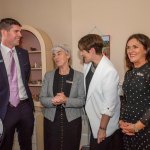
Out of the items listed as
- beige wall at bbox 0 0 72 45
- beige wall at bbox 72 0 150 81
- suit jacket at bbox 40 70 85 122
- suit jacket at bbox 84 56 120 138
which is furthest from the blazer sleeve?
beige wall at bbox 0 0 72 45

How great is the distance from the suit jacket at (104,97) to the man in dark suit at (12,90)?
71 cm

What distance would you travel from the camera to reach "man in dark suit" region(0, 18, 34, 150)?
2.28 meters

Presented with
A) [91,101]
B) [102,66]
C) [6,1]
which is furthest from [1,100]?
[6,1]

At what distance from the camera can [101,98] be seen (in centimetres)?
206

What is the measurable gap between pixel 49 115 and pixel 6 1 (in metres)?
2.25

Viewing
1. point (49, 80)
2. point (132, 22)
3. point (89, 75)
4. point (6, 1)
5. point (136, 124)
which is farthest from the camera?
point (6, 1)

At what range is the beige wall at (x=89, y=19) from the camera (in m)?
2.82

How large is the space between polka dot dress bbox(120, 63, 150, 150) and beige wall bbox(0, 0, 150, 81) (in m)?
1.08

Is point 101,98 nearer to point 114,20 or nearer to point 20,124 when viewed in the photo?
point 20,124

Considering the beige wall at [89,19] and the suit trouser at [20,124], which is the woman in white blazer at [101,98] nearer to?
the suit trouser at [20,124]

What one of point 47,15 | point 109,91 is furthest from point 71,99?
point 47,15

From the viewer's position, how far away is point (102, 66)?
6.72 feet

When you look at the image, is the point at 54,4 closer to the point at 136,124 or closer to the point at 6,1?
the point at 6,1

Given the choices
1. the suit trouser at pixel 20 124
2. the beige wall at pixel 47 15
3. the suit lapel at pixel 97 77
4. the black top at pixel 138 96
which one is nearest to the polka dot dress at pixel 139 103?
the black top at pixel 138 96
